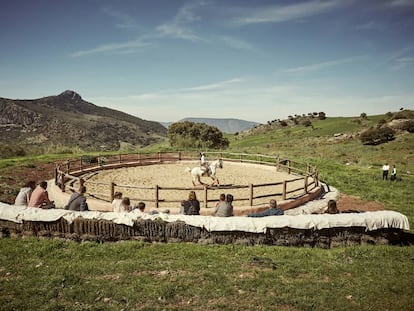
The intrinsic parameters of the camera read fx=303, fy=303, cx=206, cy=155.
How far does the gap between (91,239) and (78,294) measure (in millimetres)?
2849

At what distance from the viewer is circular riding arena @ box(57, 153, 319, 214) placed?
13708 millimetres

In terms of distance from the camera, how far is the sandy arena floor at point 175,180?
14789mm

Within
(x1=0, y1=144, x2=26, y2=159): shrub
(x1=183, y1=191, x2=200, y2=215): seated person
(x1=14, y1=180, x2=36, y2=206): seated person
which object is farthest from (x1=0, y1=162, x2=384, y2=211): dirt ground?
(x1=0, y1=144, x2=26, y2=159): shrub

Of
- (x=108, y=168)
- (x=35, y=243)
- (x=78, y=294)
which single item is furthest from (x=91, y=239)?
(x=108, y=168)

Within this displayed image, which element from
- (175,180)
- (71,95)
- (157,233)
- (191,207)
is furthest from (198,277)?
(71,95)

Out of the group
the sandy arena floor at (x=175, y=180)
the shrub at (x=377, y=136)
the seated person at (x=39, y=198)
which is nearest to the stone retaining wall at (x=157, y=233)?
the seated person at (x=39, y=198)

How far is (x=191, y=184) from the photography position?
17.9 meters

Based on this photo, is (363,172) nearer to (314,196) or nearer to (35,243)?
(314,196)

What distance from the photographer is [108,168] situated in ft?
73.6

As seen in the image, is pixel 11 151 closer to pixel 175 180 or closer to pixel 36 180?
pixel 36 180

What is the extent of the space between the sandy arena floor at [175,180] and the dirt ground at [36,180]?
1.18ft

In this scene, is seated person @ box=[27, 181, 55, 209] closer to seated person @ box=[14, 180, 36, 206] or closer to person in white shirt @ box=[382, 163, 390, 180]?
seated person @ box=[14, 180, 36, 206]

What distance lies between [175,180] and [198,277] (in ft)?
41.4

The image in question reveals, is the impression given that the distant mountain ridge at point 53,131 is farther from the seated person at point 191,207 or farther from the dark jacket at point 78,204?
the seated person at point 191,207
